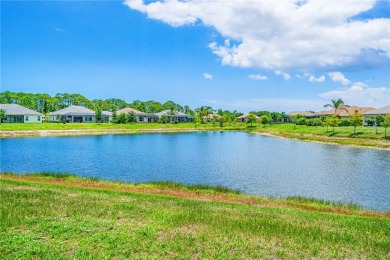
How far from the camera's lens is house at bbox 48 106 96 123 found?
12401cm

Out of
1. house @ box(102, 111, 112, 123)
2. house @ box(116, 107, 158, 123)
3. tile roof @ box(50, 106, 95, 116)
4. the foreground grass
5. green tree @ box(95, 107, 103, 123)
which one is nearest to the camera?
the foreground grass

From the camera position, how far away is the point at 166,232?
1166cm

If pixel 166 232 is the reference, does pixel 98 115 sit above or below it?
above

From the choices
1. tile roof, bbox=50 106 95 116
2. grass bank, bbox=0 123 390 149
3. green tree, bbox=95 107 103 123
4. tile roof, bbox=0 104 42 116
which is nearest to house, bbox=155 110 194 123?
grass bank, bbox=0 123 390 149

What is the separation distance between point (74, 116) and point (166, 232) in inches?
4857

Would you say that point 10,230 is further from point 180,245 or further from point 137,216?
point 180,245

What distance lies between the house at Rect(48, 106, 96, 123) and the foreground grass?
115 metres

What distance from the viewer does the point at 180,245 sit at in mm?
10461

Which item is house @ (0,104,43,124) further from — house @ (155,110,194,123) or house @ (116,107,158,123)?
house @ (155,110,194,123)

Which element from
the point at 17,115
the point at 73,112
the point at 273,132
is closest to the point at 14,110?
the point at 17,115

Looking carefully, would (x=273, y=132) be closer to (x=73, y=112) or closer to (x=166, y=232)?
(x=73, y=112)

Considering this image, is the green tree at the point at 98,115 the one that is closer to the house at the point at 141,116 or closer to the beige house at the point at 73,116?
the beige house at the point at 73,116

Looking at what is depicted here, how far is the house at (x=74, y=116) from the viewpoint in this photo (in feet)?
407

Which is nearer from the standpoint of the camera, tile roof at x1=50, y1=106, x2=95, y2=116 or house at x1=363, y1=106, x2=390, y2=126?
house at x1=363, y1=106, x2=390, y2=126
